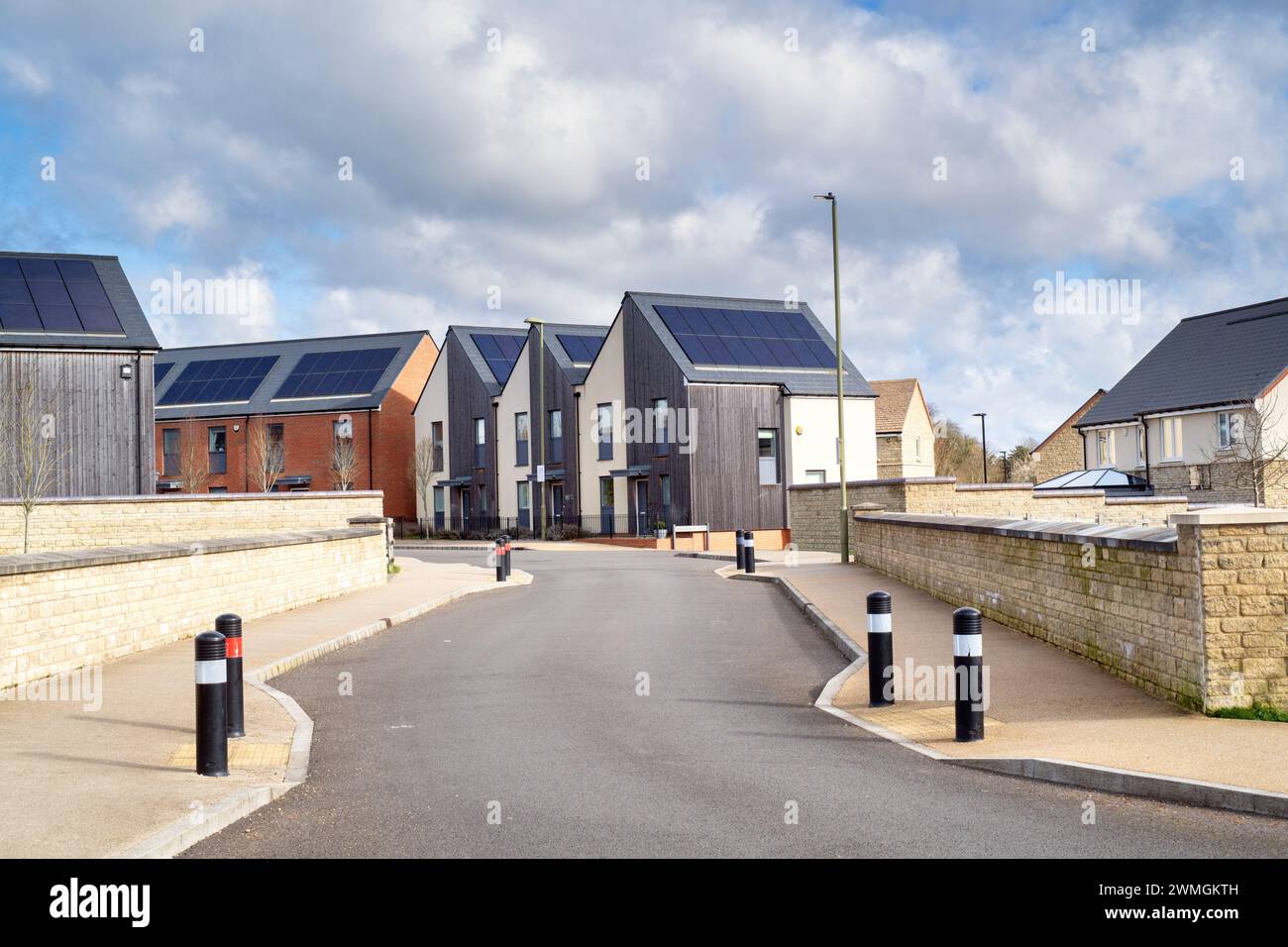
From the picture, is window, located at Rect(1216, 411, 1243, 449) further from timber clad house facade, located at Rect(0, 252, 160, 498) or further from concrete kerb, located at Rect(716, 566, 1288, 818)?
concrete kerb, located at Rect(716, 566, 1288, 818)

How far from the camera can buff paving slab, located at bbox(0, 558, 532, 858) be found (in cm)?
660

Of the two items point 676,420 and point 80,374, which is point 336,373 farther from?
point 80,374

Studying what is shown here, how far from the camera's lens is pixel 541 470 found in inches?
1858

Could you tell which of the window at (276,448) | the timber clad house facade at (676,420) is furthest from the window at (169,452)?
the timber clad house facade at (676,420)

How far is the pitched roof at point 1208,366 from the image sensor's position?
47.7m

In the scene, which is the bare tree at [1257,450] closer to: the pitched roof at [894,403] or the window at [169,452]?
the pitched roof at [894,403]

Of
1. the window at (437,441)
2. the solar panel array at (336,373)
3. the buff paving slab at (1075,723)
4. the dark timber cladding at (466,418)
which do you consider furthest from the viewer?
the solar panel array at (336,373)

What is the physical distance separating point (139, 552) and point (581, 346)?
44.0 metres

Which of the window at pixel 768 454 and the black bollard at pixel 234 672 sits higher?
the window at pixel 768 454

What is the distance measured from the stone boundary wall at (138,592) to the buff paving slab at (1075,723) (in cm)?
741
